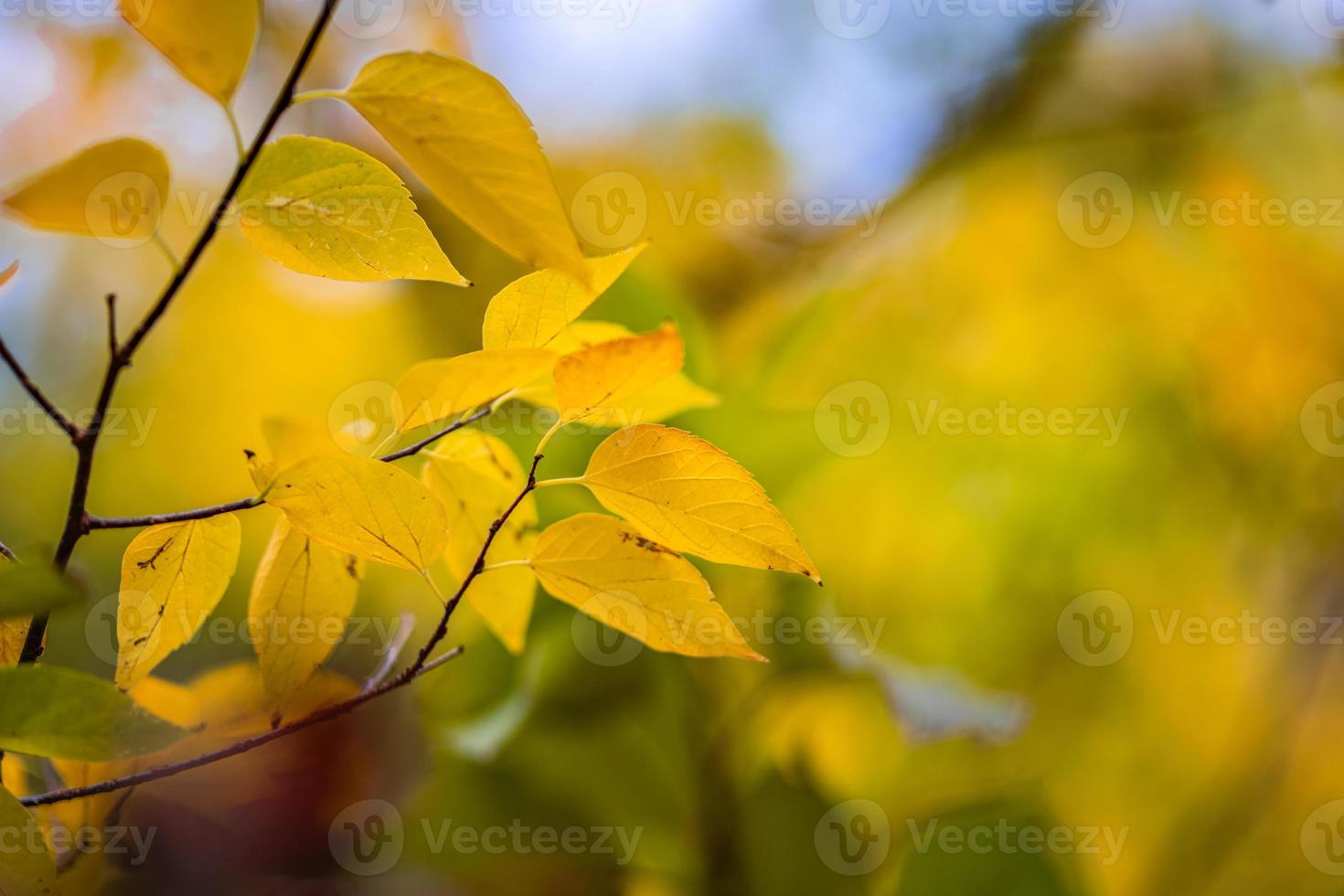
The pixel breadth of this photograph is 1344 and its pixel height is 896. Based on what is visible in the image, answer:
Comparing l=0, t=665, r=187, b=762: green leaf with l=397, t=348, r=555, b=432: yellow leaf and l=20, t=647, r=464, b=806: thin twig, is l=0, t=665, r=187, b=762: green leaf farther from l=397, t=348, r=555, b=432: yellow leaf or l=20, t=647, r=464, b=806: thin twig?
l=397, t=348, r=555, b=432: yellow leaf

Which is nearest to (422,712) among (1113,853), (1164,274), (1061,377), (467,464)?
(467,464)

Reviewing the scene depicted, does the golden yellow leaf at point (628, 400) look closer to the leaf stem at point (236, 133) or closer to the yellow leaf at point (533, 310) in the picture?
the yellow leaf at point (533, 310)

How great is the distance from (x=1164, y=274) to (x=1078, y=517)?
41 cm

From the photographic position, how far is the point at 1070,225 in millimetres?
1254

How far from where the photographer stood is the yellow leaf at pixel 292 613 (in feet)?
1.07

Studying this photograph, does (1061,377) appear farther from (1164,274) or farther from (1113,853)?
(1113,853)

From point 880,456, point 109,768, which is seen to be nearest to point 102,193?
point 109,768

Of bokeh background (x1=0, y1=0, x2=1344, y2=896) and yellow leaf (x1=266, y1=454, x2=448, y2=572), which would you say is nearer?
yellow leaf (x1=266, y1=454, x2=448, y2=572)

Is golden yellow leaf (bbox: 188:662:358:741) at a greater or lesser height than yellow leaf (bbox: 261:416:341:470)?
lesser

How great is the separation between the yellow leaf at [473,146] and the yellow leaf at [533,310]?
2.6 inches

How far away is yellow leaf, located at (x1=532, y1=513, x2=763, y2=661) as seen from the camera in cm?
31

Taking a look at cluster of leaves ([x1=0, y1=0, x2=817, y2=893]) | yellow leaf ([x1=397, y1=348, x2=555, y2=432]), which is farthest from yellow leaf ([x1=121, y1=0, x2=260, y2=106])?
yellow leaf ([x1=397, y1=348, x2=555, y2=432])

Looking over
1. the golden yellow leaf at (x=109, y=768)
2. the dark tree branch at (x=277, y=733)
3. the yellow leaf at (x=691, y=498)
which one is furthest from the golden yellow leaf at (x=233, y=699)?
the yellow leaf at (x=691, y=498)

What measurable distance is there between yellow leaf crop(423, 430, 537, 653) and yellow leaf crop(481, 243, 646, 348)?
62 millimetres
